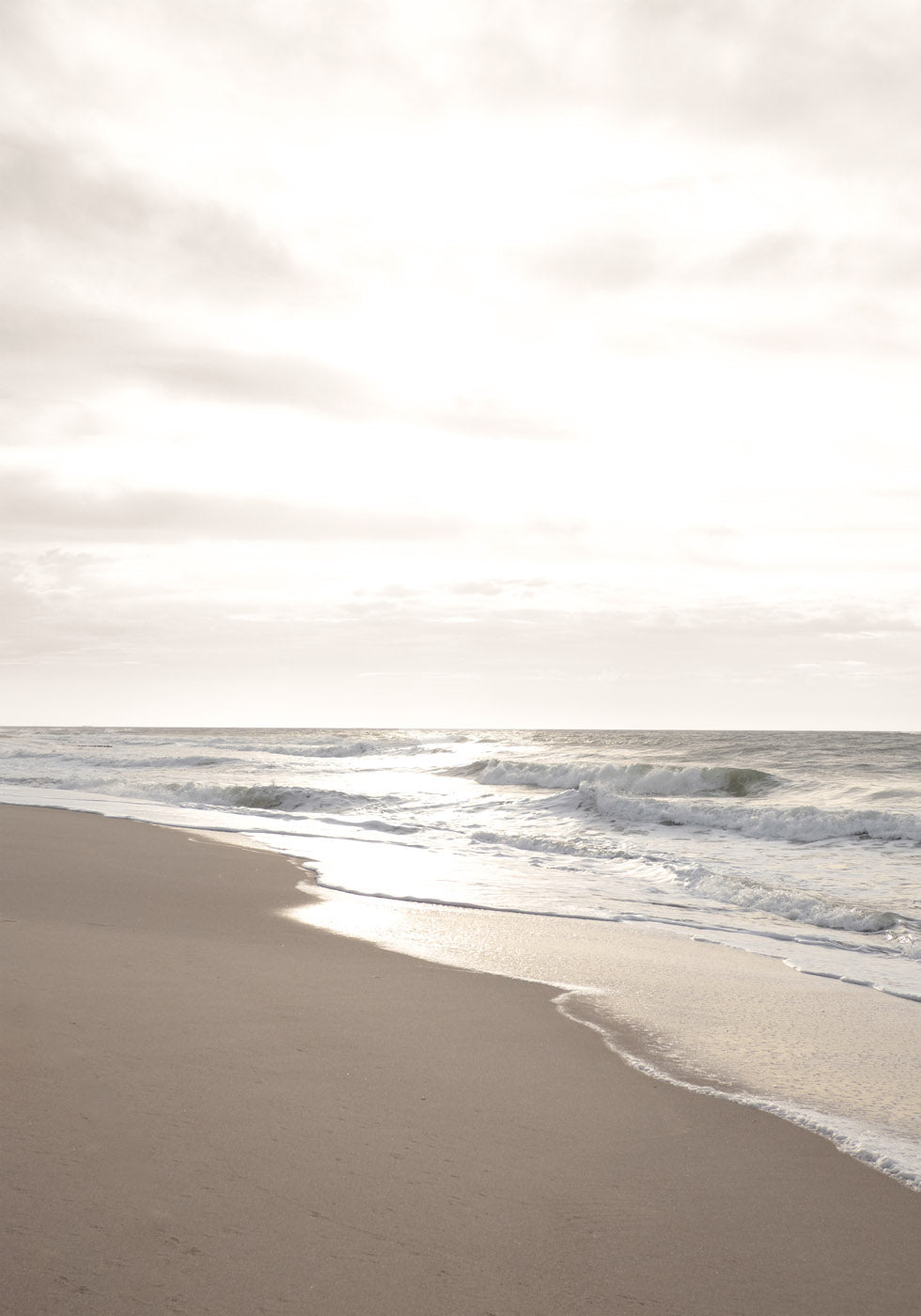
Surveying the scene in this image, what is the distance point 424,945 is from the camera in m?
6.49

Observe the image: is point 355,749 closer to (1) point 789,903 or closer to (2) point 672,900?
(2) point 672,900

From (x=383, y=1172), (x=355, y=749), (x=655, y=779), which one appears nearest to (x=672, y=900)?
(x=383, y=1172)

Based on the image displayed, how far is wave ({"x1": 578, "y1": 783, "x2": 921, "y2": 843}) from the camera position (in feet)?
49.5

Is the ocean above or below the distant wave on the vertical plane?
above

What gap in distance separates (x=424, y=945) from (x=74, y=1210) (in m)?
4.12

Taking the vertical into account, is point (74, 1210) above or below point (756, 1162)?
above

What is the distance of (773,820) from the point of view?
1608 cm

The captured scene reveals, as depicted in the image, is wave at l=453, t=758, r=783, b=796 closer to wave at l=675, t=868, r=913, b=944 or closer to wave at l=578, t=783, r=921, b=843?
wave at l=578, t=783, r=921, b=843

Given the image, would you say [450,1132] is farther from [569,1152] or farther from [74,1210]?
[74,1210]

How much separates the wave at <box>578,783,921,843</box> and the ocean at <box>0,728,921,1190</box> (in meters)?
0.06

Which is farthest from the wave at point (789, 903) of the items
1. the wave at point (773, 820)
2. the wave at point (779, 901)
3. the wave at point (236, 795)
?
the wave at point (236, 795)

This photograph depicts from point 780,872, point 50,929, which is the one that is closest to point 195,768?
point 780,872

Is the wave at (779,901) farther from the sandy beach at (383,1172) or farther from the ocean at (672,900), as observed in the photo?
the sandy beach at (383,1172)

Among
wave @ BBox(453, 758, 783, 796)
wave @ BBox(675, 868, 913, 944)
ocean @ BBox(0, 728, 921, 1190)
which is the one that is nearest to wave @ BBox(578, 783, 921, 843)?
ocean @ BBox(0, 728, 921, 1190)
